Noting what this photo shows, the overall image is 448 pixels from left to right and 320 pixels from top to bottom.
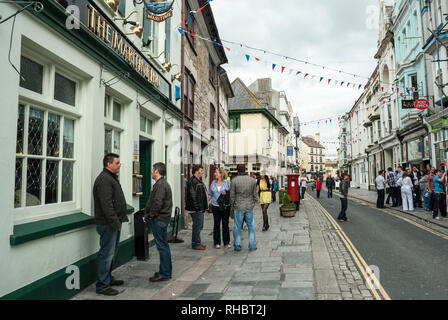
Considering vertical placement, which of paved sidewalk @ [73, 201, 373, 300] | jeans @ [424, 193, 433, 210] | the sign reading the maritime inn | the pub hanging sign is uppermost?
the pub hanging sign

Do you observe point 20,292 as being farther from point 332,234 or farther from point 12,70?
point 332,234

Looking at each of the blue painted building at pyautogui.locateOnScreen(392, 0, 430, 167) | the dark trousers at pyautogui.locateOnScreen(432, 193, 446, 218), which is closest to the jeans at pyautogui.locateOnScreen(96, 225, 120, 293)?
the dark trousers at pyautogui.locateOnScreen(432, 193, 446, 218)

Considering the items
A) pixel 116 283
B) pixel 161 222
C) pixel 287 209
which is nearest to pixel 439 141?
pixel 287 209

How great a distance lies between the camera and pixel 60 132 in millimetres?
4629

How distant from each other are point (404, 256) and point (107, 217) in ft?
18.4

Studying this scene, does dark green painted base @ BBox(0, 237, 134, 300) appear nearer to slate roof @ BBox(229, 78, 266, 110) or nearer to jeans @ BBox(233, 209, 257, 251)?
jeans @ BBox(233, 209, 257, 251)

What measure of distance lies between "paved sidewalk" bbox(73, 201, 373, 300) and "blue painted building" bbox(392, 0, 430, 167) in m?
14.7

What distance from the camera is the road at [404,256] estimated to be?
14.2ft

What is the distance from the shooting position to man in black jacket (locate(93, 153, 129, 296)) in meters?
4.30

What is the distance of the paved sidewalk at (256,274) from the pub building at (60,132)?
825mm

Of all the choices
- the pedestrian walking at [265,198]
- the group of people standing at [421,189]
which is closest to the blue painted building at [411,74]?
the group of people standing at [421,189]

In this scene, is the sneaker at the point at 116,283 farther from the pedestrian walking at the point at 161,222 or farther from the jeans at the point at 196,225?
the jeans at the point at 196,225

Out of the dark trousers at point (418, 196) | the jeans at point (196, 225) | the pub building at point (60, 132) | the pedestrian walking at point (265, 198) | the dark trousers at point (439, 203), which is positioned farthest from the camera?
the dark trousers at point (418, 196)

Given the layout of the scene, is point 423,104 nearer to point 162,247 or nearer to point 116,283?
point 162,247
